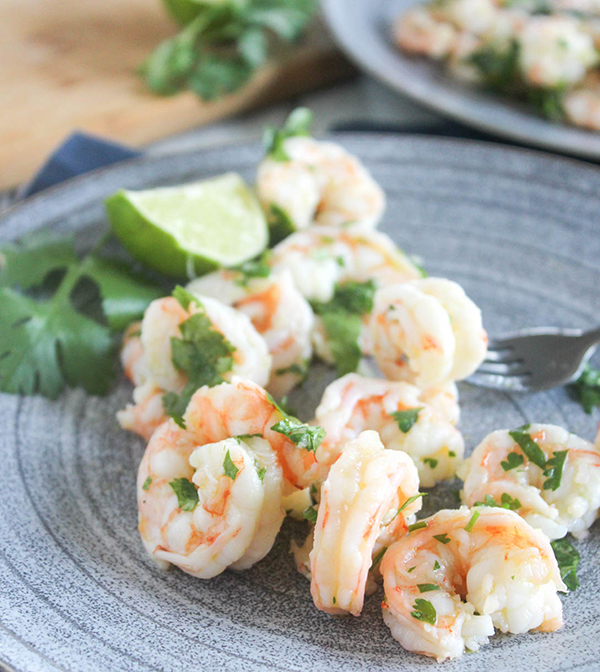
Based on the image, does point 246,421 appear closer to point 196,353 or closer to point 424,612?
point 196,353

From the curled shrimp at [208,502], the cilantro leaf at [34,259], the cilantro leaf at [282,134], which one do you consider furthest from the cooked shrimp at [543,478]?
the cilantro leaf at [34,259]

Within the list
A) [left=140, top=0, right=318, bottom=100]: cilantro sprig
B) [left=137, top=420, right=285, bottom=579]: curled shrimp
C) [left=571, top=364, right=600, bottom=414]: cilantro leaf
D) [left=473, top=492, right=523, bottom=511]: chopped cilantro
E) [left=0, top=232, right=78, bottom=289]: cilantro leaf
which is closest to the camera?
[left=137, top=420, right=285, bottom=579]: curled shrimp

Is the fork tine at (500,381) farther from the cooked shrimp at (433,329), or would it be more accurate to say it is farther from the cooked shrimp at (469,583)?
the cooked shrimp at (469,583)

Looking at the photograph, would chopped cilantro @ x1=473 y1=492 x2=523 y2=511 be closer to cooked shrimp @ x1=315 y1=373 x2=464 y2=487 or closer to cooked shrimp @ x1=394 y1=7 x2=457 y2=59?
cooked shrimp @ x1=315 y1=373 x2=464 y2=487

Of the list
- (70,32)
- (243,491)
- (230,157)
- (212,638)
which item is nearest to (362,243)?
(230,157)

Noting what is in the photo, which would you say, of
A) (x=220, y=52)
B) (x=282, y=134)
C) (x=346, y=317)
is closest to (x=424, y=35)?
(x=220, y=52)

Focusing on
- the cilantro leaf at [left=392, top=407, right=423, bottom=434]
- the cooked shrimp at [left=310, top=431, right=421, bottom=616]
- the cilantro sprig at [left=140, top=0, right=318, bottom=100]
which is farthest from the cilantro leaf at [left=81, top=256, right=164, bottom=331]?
the cilantro sprig at [left=140, top=0, right=318, bottom=100]
